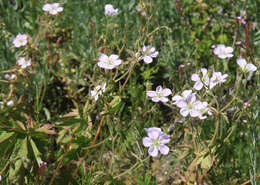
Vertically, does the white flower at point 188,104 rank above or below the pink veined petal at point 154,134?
above

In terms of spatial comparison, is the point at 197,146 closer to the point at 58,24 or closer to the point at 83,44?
the point at 83,44

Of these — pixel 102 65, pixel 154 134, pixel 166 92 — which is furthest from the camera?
pixel 166 92

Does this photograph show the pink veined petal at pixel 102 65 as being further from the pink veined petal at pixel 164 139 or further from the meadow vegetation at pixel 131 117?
the pink veined petal at pixel 164 139

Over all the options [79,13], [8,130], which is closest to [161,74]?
[79,13]

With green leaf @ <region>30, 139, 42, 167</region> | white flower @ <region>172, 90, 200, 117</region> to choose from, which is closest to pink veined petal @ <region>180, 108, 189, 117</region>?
white flower @ <region>172, 90, 200, 117</region>

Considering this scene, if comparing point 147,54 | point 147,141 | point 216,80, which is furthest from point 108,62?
point 216,80

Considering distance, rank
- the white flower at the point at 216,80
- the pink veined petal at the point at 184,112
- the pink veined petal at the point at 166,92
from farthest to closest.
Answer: the pink veined petal at the point at 166,92
the white flower at the point at 216,80
the pink veined petal at the point at 184,112

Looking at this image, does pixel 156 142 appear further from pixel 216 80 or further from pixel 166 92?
pixel 216 80

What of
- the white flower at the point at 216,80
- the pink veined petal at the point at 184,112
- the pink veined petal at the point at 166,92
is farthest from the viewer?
the pink veined petal at the point at 166,92

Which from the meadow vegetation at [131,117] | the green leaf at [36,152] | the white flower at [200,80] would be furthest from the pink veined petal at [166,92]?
the green leaf at [36,152]

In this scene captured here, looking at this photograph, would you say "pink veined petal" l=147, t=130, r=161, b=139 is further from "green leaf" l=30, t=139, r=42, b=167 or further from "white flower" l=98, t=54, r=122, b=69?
"green leaf" l=30, t=139, r=42, b=167
